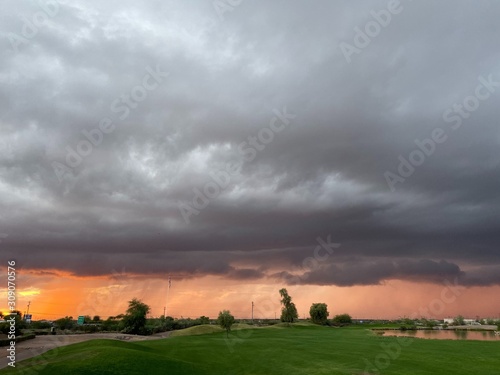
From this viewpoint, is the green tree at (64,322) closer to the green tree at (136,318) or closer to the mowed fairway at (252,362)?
the green tree at (136,318)

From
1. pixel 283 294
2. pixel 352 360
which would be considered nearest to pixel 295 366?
pixel 352 360

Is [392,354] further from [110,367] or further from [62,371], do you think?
[62,371]

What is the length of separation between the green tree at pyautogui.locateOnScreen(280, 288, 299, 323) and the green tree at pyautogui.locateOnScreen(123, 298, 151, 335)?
8458 centimetres

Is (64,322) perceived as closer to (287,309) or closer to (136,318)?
(136,318)

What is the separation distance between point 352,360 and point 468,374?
586 inches

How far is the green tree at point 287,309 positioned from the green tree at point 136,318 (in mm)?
84577

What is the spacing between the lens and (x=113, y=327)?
135875 mm

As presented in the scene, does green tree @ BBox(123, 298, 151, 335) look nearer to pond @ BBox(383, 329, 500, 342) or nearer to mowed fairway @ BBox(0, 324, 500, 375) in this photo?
mowed fairway @ BBox(0, 324, 500, 375)

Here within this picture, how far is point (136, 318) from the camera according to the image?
11919cm

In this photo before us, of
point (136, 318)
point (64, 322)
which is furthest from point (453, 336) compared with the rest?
point (64, 322)

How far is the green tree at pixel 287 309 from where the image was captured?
187 meters

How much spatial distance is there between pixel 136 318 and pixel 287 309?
295 feet

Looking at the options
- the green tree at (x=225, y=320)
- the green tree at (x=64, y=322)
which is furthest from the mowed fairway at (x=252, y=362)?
the green tree at (x=64, y=322)

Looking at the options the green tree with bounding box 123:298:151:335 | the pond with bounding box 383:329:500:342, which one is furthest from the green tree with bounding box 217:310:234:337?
the pond with bounding box 383:329:500:342
